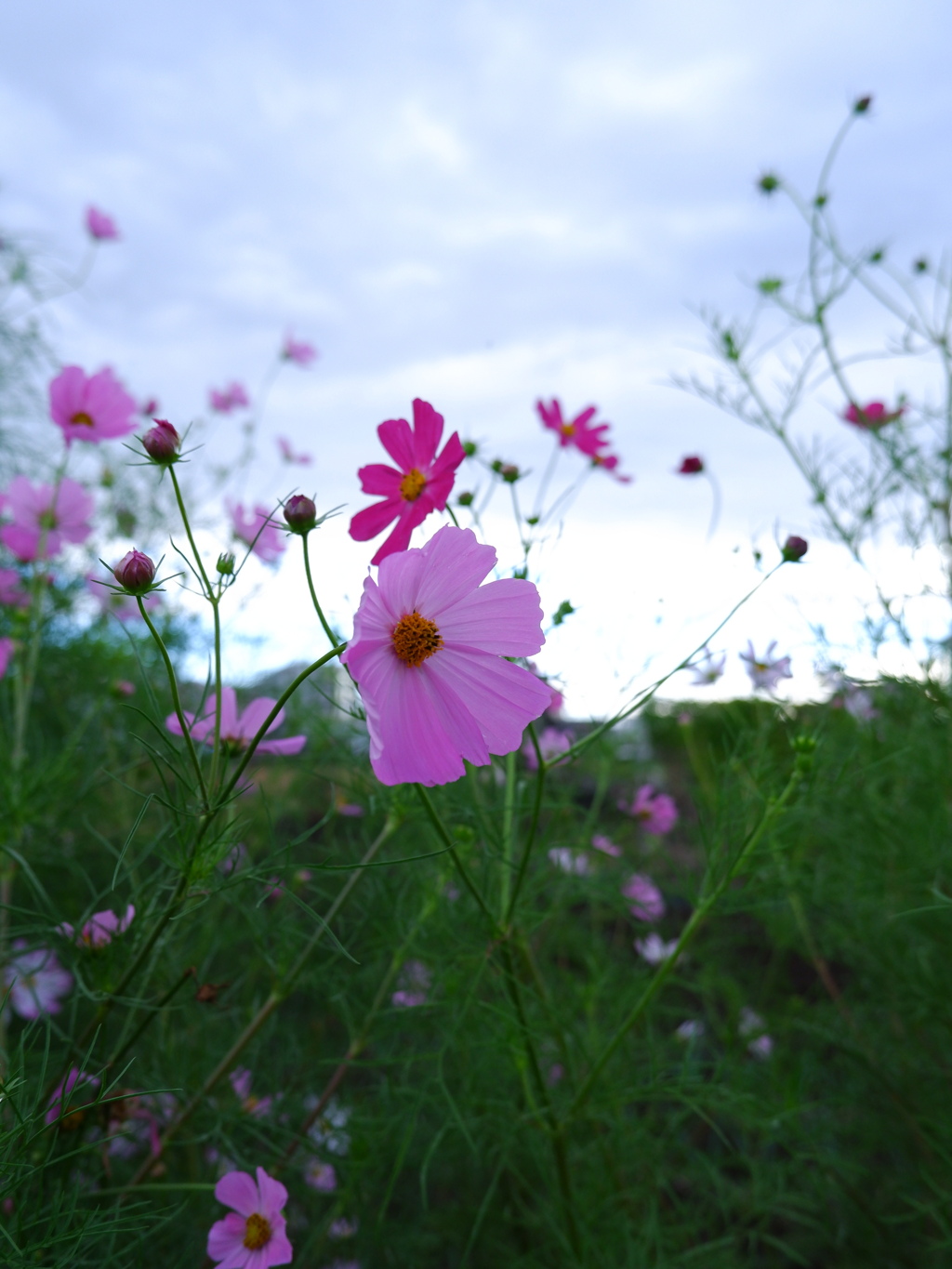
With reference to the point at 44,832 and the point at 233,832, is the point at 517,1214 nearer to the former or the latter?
the point at 44,832

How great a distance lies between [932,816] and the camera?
130 centimetres

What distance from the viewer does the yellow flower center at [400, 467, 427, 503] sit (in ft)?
2.04

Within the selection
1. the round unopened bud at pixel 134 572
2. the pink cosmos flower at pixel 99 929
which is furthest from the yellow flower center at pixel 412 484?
the pink cosmos flower at pixel 99 929

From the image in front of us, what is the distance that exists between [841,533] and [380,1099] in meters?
1.02

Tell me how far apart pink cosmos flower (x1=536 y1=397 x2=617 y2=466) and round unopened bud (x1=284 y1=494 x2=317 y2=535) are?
0.65m

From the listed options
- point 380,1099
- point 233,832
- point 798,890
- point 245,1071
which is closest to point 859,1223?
point 798,890

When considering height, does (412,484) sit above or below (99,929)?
above

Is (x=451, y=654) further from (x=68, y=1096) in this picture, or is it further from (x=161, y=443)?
(x=68, y=1096)

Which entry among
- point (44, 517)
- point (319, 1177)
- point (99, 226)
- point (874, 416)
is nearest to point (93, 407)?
point (44, 517)

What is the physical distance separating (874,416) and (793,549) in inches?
34.2

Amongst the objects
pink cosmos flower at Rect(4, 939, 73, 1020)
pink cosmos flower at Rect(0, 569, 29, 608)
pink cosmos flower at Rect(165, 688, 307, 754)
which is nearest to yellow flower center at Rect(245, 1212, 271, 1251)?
pink cosmos flower at Rect(165, 688, 307, 754)

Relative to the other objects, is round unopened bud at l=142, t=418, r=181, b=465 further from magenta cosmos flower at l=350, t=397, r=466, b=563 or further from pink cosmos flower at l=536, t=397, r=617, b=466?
pink cosmos flower at l=536, t=397, r=617, b=466

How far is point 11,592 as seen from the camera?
1378 millimetres

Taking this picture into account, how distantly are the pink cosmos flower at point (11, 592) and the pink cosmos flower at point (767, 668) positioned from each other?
3.57 feet
